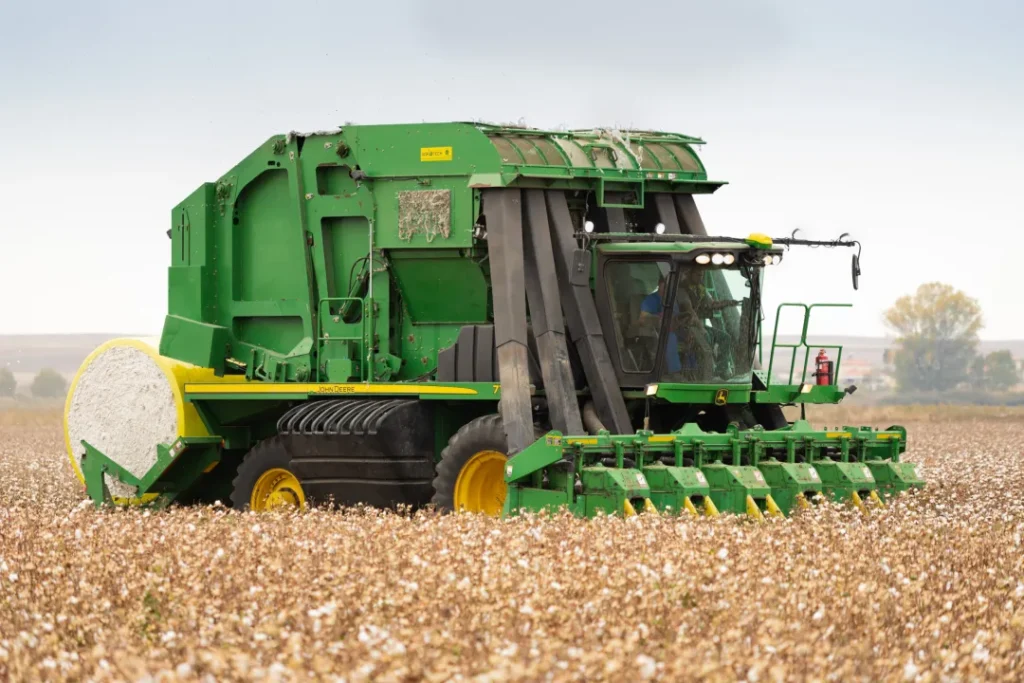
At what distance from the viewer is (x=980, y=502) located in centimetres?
1764

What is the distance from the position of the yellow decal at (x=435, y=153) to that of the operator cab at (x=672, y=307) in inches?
81.1

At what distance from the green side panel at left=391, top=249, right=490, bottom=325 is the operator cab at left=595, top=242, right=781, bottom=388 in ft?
4.71

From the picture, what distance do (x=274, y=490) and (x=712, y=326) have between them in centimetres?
547

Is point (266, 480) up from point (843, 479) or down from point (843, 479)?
down

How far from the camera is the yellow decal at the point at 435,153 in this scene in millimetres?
17641

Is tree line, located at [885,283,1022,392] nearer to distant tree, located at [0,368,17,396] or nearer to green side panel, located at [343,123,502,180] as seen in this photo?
distant tree, located at [0,368,17,396]

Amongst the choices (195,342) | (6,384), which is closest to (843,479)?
(195,342)

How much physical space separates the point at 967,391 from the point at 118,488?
10341 centimetres

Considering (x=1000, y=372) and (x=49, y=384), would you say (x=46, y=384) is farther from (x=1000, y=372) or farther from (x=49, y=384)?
(x=1000, y=372)

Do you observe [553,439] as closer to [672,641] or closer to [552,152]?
[552,152]

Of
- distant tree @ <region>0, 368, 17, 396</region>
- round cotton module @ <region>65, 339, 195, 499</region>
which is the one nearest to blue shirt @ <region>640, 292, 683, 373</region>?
round cotton module @ <region>65, 339, 195, 499</region>

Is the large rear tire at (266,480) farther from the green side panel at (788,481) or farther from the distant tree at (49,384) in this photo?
the distant tree at (49,384)

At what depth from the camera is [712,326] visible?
1709 cm

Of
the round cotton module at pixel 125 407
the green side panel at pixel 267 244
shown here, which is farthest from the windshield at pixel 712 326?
the round cotton module at pixel 125 407
